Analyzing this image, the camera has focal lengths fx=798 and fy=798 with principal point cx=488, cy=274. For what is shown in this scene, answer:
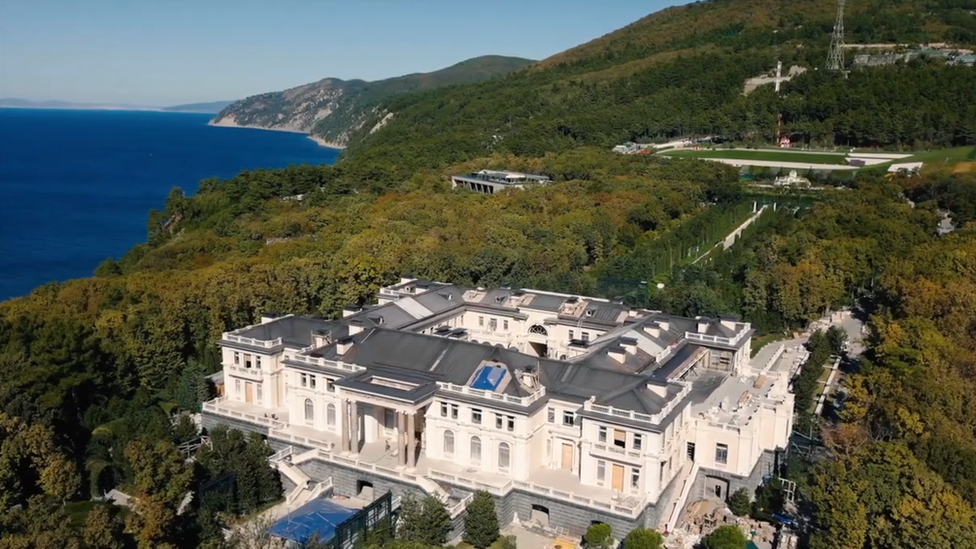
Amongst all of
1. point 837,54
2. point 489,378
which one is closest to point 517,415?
point 489,378

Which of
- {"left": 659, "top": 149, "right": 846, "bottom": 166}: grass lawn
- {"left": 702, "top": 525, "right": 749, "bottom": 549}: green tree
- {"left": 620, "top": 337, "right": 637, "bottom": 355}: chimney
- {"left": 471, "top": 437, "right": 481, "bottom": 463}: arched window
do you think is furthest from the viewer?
{"left": 659, "top": 149, "right": 846, "bottom": 166}: grass lawn

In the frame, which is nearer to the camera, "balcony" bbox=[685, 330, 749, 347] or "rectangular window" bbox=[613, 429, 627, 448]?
"rectangular window" bbox=[613, 429, 627, 448]

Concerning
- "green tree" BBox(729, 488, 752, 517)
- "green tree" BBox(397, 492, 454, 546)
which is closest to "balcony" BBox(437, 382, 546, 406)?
"green tree" BBox(397, 492, 454, 546)

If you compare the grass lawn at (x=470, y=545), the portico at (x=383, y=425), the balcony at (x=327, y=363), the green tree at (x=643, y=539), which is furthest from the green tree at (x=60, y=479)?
the green tree at (x=643, y=539)

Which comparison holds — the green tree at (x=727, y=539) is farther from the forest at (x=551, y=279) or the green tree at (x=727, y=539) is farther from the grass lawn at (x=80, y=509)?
the grass lawn at (x=80, y=509)

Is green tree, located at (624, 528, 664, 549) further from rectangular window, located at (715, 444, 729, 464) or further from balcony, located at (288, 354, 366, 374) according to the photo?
balcony, located at (288, 354, 366, 374)

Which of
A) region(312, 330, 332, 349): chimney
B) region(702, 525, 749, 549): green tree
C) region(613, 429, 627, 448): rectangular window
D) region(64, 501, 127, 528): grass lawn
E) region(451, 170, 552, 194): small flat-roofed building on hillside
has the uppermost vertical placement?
region(451, 170, 552, 194): small flat-roofed building on hillside
